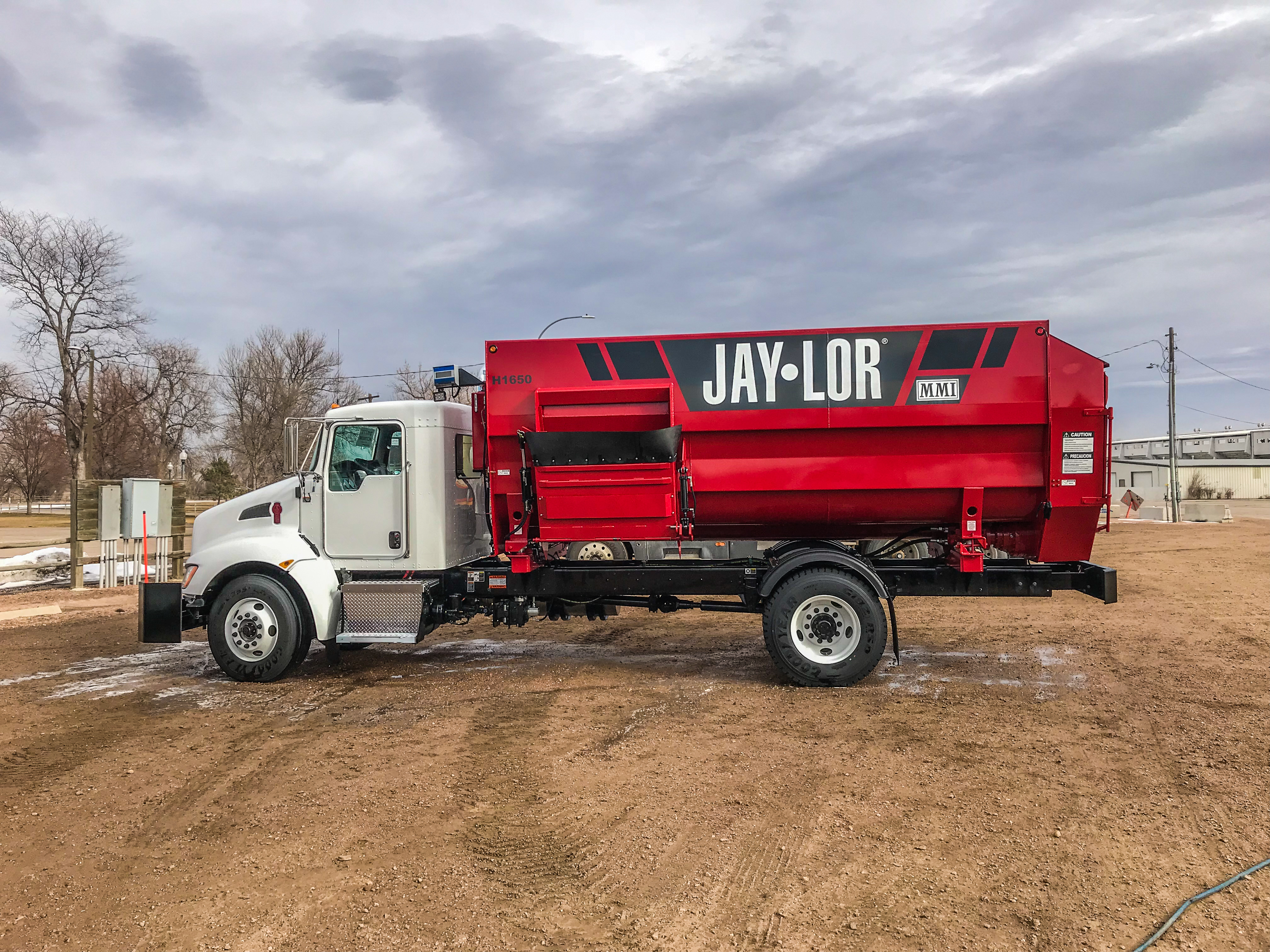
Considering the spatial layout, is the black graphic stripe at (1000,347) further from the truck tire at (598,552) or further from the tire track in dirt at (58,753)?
the tire track in dirt at (58,753)

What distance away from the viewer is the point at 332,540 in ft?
26.0

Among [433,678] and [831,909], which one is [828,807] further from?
[433,678]

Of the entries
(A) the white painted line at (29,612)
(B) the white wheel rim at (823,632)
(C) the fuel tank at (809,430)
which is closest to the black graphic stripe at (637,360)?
(C) the fuel tank at (809,430)

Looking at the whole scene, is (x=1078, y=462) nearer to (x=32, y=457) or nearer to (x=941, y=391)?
(x=941, y=391)

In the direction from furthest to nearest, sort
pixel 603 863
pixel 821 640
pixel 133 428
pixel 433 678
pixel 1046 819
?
pixel 133 428 < pixel 433 678 < pixel 821 640 < pixel 1046 819 < pixel 603 863

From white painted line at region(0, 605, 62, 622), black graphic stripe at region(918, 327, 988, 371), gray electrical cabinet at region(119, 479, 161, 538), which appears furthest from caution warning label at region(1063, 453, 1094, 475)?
gray electrical cabinet at region(119, 479, 161, 538)

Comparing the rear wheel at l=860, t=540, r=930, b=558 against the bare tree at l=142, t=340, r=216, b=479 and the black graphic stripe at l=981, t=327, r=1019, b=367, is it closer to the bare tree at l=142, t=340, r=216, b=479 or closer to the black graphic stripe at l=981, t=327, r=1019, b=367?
the black graphic stripe at l=981, t=327, r=1019, b=367

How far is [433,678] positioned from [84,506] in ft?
35.2

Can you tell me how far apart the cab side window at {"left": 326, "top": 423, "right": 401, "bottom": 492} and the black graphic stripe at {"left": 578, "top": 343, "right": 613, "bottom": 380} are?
197cm

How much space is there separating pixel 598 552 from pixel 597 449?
279 centimetres

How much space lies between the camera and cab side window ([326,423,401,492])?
7.90m

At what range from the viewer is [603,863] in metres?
4.07

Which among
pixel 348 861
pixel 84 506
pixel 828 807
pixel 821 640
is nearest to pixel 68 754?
pixel 348 861

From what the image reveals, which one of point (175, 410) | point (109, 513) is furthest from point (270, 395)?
point (109, 513)
